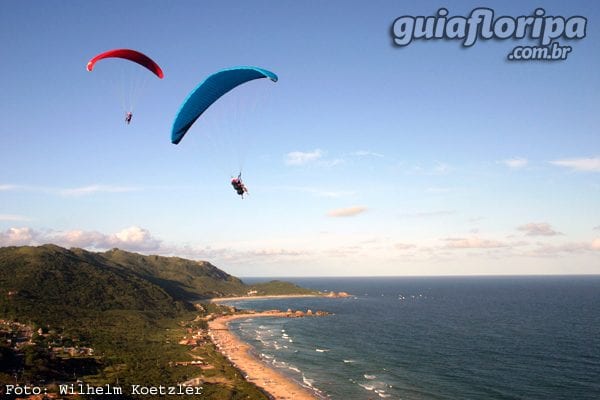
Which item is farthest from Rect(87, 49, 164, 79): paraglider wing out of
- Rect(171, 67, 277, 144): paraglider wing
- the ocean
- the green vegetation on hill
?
the ocean

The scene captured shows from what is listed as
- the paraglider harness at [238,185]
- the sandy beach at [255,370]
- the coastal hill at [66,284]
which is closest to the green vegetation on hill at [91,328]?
the coastal hill at [66,284]

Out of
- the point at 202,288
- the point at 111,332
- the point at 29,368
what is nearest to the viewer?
the point at 29,368

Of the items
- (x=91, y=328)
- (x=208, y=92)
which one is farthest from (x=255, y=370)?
(x=208, y=92)

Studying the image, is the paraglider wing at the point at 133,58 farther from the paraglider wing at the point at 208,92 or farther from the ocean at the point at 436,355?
the ocean at the point at 436,355

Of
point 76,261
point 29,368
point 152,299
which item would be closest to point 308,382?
point 29,368

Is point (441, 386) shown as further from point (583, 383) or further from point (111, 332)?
point (111, 332)

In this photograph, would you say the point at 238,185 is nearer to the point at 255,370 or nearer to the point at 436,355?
the point at 255,370
